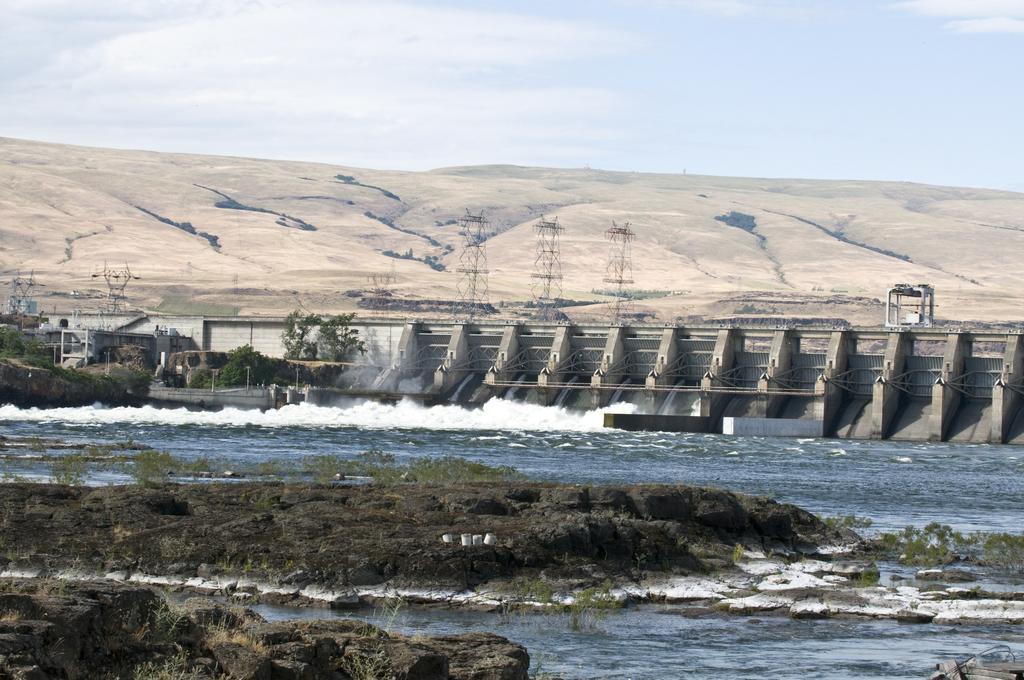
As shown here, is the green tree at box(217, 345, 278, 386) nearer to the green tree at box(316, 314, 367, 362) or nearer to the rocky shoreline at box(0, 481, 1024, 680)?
the green tree at box(316, 314, 367, 362)

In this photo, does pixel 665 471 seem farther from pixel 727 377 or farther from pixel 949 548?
pixel 727 377

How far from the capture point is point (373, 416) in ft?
458

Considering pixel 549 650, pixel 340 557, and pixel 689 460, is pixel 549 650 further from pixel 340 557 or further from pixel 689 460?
pixel 689 460

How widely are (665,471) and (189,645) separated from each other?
63814 mm

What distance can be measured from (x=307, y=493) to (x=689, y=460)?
51.0m

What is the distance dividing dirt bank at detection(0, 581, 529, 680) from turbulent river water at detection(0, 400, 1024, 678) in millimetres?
6310

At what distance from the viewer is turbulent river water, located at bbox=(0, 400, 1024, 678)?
32500mm

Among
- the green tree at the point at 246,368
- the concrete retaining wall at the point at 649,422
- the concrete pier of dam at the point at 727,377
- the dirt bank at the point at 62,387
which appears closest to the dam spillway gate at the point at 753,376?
the concrete pier of dam at the point at 727,377

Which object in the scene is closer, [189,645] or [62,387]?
[189,645]

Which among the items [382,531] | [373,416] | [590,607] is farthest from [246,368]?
[590,607]

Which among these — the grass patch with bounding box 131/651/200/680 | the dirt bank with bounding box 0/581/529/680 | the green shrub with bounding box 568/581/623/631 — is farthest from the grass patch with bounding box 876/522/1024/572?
the grass patch with bounding box 131/651/200/680

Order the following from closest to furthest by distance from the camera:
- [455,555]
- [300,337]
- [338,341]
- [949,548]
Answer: [455,555], [949,548], [338,341], [300,337]

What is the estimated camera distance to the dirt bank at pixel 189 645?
802 inches

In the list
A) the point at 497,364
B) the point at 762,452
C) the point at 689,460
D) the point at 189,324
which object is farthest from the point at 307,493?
the point at 189,324
